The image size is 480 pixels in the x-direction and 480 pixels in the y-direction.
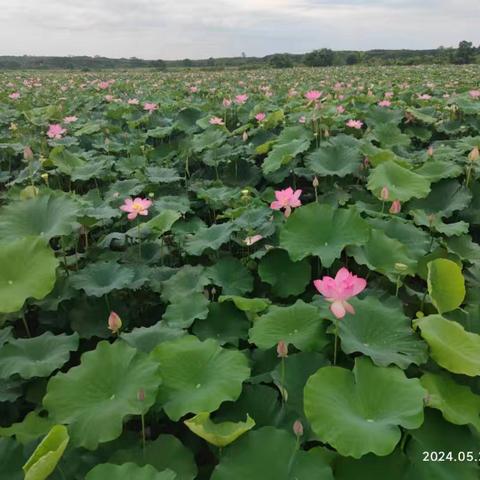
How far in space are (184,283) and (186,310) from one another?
0.70 feet

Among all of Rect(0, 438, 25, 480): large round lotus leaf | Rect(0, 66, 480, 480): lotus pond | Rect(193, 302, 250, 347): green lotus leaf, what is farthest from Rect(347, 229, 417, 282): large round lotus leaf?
Rect(0, 438, 25, 480): large round lotus leaf

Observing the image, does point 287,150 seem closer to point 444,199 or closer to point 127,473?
point 444,199

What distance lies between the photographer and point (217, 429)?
1124 millimetres

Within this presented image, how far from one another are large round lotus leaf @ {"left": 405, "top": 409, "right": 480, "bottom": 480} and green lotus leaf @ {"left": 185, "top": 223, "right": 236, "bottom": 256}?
1.04 metres

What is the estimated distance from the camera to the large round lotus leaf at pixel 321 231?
5.94 feet

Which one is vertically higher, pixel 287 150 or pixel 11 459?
pixel 287 150

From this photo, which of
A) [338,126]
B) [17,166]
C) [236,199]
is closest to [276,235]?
[236,199]

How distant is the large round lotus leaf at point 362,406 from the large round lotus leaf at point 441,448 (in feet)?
0.27

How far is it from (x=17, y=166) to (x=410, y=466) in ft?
11.8

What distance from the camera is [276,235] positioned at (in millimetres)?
2113

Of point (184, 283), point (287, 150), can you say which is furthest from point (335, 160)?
point (184, 283)

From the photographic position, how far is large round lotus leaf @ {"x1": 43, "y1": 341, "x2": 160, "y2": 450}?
115 centimetres

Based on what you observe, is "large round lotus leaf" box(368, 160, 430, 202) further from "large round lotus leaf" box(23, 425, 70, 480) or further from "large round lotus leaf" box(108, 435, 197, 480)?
"large round lotus leaf" box(23, 425, 70, 480)

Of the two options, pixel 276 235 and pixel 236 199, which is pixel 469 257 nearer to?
pixel 276 235
